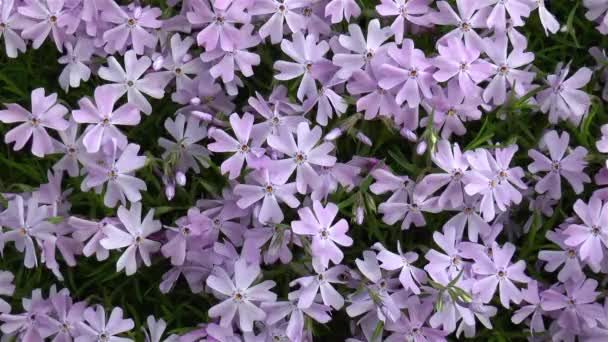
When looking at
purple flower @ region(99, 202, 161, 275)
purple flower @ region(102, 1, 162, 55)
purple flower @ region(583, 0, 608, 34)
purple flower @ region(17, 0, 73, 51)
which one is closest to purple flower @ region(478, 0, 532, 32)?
purple flower @ region(583, 0, 608, 34)

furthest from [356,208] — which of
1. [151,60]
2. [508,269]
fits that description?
[151,60]

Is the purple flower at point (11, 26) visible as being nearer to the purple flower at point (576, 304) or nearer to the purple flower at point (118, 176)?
the purple flower at point (118, 176)

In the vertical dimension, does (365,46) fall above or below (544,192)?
above

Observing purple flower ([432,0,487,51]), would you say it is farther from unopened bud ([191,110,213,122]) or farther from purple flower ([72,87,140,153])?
purple flower ([72,87,140,153])

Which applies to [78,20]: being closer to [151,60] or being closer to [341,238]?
[151,60]

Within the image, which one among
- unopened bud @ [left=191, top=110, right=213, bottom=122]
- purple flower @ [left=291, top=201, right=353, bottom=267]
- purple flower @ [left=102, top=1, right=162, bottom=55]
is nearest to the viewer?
purple flower @ [left=291, top=201, right=353, bottom=267]

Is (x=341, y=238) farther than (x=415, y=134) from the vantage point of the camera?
No
